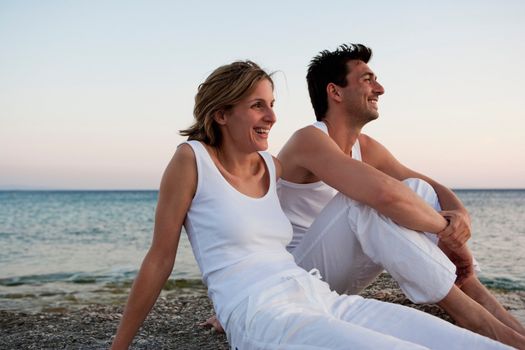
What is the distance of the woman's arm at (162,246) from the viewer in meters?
2.90

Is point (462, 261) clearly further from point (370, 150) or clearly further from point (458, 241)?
point (370, 150)

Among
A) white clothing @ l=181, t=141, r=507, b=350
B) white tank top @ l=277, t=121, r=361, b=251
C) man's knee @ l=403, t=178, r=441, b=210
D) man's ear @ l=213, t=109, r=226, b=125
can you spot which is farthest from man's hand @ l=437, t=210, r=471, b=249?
man's ear @ l=213, t=109, r=226, b=125

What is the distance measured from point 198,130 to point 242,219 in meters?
0.64

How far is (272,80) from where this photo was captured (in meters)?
3.32

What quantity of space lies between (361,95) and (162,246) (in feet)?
7.06

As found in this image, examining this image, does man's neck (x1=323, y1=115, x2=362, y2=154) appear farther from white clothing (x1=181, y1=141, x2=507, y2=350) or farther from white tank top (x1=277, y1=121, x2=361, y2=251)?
white clothing (x1=181, y1=141, x2=507, y2=350)

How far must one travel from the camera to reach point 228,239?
2.89m

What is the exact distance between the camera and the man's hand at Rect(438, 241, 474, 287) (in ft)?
11.9

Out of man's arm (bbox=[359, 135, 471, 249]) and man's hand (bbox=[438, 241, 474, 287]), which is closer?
man's arm (bbox=[359, 135, 471, 249])

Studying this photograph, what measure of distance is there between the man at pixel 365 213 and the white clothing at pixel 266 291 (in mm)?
480

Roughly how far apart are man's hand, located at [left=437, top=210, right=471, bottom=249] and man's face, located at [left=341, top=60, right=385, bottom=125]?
1.10 m

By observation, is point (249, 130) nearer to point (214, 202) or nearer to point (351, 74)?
point (214, 202)

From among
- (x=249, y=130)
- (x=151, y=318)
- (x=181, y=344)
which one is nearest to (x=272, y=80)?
(x=249, y=130)

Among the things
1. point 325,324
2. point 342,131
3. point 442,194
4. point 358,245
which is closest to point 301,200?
point 342,131
